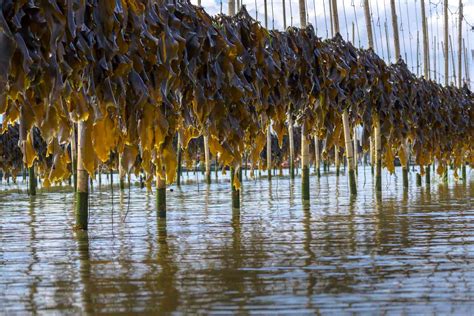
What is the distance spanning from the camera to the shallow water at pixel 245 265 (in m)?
4.11

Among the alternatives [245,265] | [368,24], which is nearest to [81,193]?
[245,265]

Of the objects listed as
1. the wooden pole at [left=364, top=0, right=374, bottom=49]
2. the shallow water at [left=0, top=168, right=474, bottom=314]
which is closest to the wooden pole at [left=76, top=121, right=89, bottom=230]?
the shallow water at [left=0, top=168, right=474, bottom=314]

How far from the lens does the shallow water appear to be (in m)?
4.11

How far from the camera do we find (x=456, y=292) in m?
4.24

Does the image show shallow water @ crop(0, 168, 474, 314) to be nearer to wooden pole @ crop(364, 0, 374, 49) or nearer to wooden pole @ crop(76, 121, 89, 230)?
wooden pole @ crop(76, 121, 89, 230)

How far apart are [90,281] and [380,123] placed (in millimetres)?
11914

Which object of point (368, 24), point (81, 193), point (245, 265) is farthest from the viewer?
point (368, 24)

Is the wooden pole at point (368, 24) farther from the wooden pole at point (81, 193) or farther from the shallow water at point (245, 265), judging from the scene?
the wooden pole at point (81, 193)

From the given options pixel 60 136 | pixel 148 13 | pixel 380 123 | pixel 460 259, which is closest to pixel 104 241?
pixel 60 136

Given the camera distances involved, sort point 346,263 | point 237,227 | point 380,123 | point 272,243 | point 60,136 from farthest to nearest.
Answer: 1. point 380,123
2. point 237,227
3. point 272,243
4. point 60,136
5. point 346,263

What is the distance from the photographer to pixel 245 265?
5441 mm

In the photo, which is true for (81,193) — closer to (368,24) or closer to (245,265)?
(245,265)

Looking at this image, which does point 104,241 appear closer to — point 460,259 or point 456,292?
point 460,259

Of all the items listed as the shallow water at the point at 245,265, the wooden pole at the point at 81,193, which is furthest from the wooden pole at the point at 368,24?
the wooden pole at the point at 81,193
